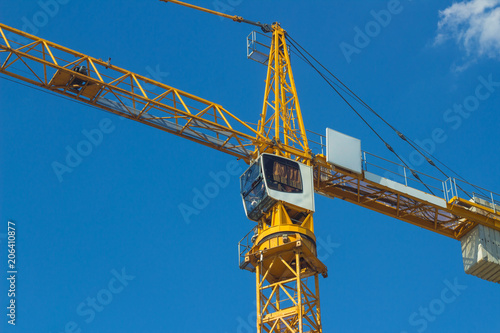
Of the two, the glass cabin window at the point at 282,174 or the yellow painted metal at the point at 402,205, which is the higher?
the yellow painted metal at the point at 402,205

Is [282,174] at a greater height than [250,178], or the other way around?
[250,178]

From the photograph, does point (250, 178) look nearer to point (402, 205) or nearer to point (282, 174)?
point (282, 174)

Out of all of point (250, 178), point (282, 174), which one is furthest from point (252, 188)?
point (282, 174)

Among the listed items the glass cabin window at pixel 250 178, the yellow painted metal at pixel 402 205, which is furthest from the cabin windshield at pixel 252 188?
the yellow painted metal at pixel 402 205

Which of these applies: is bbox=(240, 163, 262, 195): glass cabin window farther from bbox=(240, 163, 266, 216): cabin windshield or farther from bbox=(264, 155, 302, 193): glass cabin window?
bbox=(264, 155, 302, 193): glass cabin window

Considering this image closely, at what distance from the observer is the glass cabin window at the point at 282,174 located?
41.4m

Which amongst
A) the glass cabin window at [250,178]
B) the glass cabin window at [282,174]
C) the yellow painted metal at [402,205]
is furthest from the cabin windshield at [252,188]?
the yellow painted metal at [402,205]

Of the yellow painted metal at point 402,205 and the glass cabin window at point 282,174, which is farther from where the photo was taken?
the yellow painted metal at point 402,205

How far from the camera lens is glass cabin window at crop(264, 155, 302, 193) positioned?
136ft

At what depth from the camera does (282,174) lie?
41781 mm

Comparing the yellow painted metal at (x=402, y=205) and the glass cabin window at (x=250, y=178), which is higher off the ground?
the yellow painted metal at (x=402, y=205)

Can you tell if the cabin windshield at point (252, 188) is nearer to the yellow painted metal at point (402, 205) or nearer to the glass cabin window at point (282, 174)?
the glass cabin window at point (282, 174)

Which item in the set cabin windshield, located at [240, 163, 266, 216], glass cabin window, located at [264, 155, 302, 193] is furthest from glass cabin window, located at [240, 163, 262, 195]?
glass cabin window, located at [264, 155, 302, 193]

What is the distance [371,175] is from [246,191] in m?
6.13
